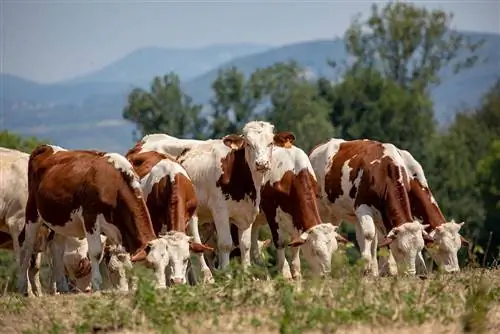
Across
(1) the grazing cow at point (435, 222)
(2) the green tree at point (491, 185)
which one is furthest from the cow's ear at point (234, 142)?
(2) the green tree at point (491, 185)

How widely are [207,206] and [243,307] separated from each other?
27.6 ft

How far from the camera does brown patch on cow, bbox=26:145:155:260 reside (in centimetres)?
2081

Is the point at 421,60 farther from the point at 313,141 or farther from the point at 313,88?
the point at 313,141

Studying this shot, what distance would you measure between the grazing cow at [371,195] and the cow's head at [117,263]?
12.3 ft

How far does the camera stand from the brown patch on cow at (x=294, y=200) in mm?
23406

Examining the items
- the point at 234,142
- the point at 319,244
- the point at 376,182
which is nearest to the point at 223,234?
the point at 234,142

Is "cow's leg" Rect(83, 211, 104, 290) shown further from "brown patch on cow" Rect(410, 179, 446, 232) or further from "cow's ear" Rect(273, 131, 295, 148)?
"brown patch on cow" Rect(410, 179, 446, 232)

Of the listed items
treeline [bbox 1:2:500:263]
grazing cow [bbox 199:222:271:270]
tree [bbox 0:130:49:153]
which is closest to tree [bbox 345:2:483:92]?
treeline [bbox 1:2:500:263]

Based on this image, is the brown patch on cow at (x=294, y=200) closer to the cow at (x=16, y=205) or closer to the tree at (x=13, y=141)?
the cow at (x=16, y=205)

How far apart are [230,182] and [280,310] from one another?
8.65m

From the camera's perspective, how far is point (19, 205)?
79.8ft

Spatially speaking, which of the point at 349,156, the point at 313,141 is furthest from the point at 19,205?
the point at 313,141

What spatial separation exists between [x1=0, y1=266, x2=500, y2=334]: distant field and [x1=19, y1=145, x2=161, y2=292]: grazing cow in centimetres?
366

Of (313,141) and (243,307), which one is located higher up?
(243,307)
